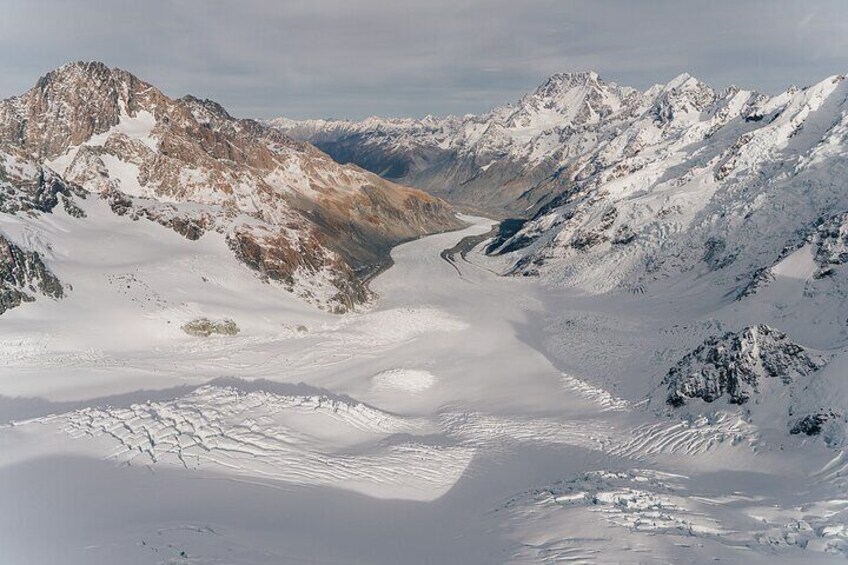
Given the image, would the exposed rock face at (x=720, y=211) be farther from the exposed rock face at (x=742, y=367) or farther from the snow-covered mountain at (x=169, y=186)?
the snow-covered mountain at (x=169, y=186)

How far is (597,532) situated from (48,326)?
140 feet

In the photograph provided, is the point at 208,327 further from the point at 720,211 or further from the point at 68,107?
the point at 68,107

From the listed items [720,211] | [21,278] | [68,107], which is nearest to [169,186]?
[68,107]

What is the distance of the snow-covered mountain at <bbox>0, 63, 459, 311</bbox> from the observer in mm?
59844

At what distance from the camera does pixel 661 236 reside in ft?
288

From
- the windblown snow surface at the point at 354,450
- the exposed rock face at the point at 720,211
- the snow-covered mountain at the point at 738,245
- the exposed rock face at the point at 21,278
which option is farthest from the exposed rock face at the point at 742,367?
the exposed rock face at the point at 21,278

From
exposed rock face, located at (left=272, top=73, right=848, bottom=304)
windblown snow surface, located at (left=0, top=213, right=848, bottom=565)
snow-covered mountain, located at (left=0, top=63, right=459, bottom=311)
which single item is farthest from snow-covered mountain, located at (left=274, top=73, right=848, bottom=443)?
snow-covered mountain, located at (left=0, top=63, right=459, bottom=311)

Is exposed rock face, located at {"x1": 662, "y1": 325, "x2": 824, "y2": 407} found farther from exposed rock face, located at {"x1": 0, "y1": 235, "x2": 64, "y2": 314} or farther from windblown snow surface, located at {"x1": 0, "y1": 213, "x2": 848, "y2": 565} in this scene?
exposed rock face, located at {"x1": 0, "y1": 235, "x2": 64, "y2": 314}

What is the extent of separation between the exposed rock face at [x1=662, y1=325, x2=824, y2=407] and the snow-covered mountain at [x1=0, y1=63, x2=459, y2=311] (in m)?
44.8

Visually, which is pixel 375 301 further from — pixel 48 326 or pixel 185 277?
pixel 48 326

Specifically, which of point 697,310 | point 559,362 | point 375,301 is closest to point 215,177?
point 375,301

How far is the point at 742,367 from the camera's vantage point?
30422 millimetres

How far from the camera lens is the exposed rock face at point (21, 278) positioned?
142ft

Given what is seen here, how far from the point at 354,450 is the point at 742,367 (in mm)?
21753
